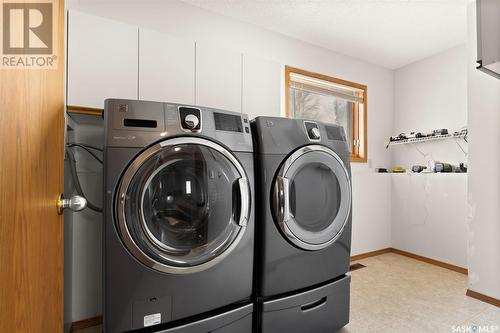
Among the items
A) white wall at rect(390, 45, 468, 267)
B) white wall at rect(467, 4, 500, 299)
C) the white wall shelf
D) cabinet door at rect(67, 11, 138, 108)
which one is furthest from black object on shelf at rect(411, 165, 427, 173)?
cabinet door at rect(67, 11, 138, 108)

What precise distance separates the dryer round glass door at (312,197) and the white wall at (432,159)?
1.82 m

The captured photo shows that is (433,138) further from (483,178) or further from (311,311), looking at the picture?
(311,311)

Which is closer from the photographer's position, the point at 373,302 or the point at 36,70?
the point at 36,70

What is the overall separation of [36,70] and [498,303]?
300 cm

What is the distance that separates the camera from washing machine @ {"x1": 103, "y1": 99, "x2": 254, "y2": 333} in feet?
3.63

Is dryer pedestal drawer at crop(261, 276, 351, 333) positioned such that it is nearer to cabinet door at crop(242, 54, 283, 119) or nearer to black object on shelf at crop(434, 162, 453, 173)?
cabinet door at crop(242, 54, 283, 119)

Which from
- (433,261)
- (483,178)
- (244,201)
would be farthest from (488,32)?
(433,261)

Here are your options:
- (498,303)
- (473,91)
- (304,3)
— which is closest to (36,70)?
(304,3)

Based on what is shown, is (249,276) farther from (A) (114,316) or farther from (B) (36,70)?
(B) (36,70)

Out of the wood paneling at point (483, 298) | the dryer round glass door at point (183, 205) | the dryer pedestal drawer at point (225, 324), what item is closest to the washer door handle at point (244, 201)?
the dryer round glass door at point (183, 205)

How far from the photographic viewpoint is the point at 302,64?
280 cm

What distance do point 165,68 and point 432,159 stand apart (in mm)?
3065

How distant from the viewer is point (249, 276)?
1370mm

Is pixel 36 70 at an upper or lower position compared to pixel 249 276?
upper
